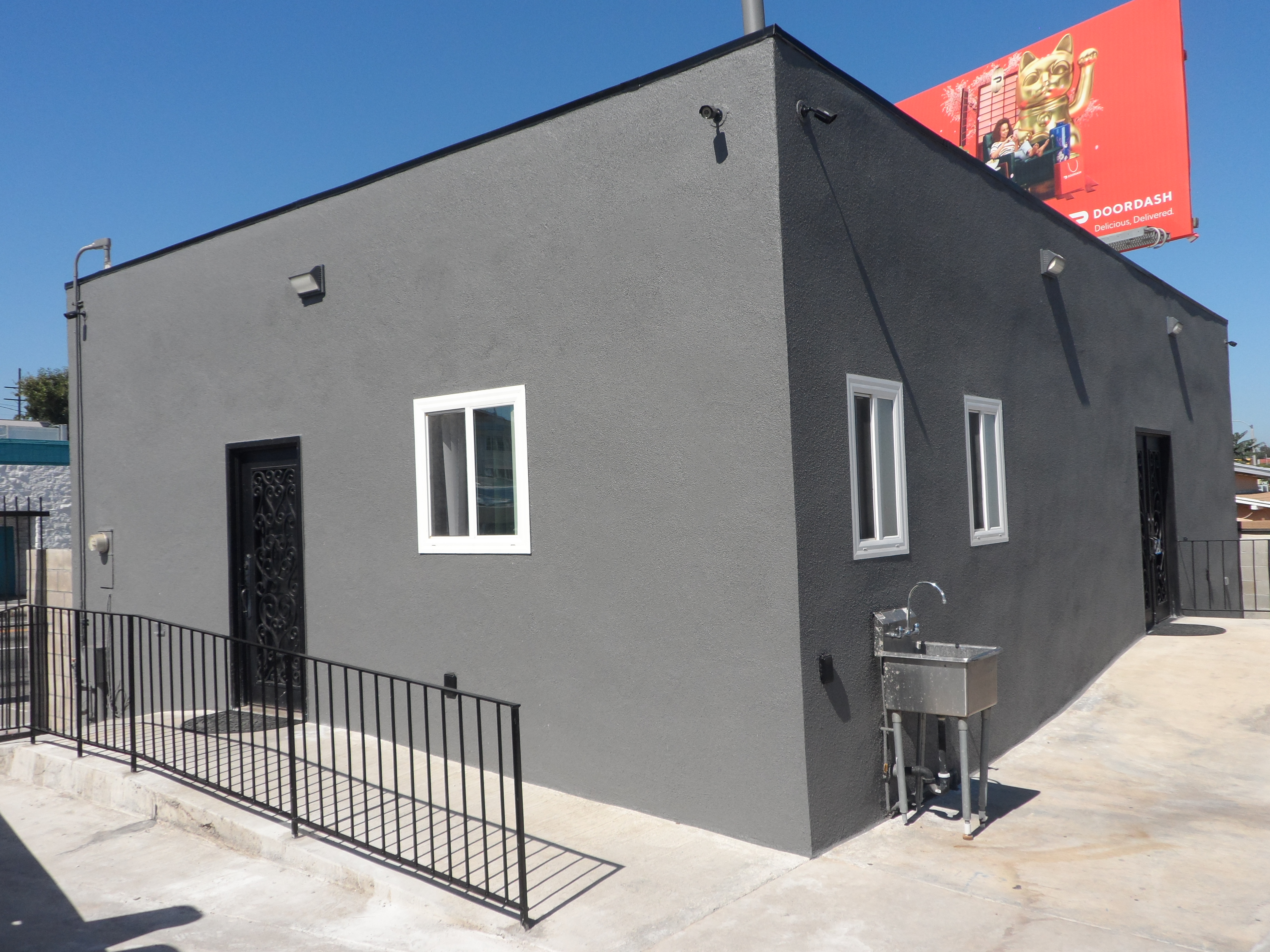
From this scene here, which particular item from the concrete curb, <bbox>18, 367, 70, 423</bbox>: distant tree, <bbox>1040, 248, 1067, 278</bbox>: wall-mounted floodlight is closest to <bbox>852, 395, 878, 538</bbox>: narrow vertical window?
the concrete curb

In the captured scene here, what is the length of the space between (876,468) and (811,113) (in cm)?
197

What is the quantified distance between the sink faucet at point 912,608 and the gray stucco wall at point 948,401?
65 millimetres

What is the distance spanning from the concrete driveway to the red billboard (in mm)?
9048

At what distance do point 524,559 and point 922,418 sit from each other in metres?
2.62

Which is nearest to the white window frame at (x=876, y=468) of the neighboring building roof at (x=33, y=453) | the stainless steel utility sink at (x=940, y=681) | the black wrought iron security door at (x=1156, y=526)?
the stainless steel utility sink at (x=940, y=681)

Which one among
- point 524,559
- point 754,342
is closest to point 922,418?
point 754,342

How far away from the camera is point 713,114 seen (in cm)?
497

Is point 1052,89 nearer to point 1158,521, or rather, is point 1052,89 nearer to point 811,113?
point 1158,521

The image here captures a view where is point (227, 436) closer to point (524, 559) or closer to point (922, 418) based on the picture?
point (524, 559)

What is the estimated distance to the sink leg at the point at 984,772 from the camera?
5.15 metres

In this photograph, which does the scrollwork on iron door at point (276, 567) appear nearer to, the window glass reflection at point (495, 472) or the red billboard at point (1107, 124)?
the window glass reflection at point (495, 472)

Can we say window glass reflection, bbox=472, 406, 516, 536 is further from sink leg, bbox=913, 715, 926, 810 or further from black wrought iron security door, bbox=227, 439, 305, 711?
sink leg, bbox=913, 715, 926, 810

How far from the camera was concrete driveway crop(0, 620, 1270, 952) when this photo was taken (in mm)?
3908

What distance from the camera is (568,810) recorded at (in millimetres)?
5406
